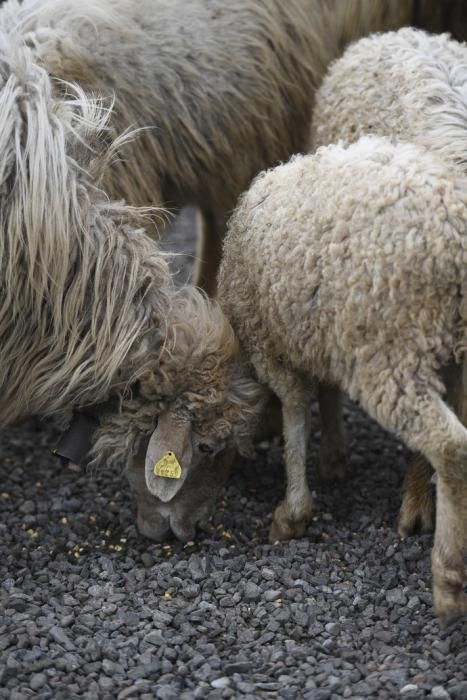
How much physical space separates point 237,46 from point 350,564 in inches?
98.9

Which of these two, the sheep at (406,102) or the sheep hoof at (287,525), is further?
the sheep hoof at (287,525)

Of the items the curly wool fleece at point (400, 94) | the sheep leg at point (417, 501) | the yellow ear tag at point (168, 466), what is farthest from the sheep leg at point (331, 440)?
the curly wool fleece at point (400, 94)

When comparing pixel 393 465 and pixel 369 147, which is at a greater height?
pixel 369 147

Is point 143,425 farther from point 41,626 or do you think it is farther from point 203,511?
point 41,626

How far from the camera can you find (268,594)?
3.99 meters

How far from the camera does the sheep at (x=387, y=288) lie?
3.58 meters

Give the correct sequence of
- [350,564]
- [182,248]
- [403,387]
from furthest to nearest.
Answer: [182,248] → [350,564] → [403,387]

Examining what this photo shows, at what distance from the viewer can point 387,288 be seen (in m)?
3.62

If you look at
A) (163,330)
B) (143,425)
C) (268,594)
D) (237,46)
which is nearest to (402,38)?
(237,46)

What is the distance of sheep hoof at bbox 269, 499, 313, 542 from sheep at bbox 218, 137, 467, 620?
2.12 ft

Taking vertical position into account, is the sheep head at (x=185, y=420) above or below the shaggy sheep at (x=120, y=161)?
below

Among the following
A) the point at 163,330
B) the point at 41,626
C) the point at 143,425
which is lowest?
the point at 41,626

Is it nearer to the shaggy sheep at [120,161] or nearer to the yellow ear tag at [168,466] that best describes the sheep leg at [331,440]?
the shaggy sheep at [120,161]

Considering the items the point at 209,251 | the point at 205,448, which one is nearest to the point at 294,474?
the point at 205,448
